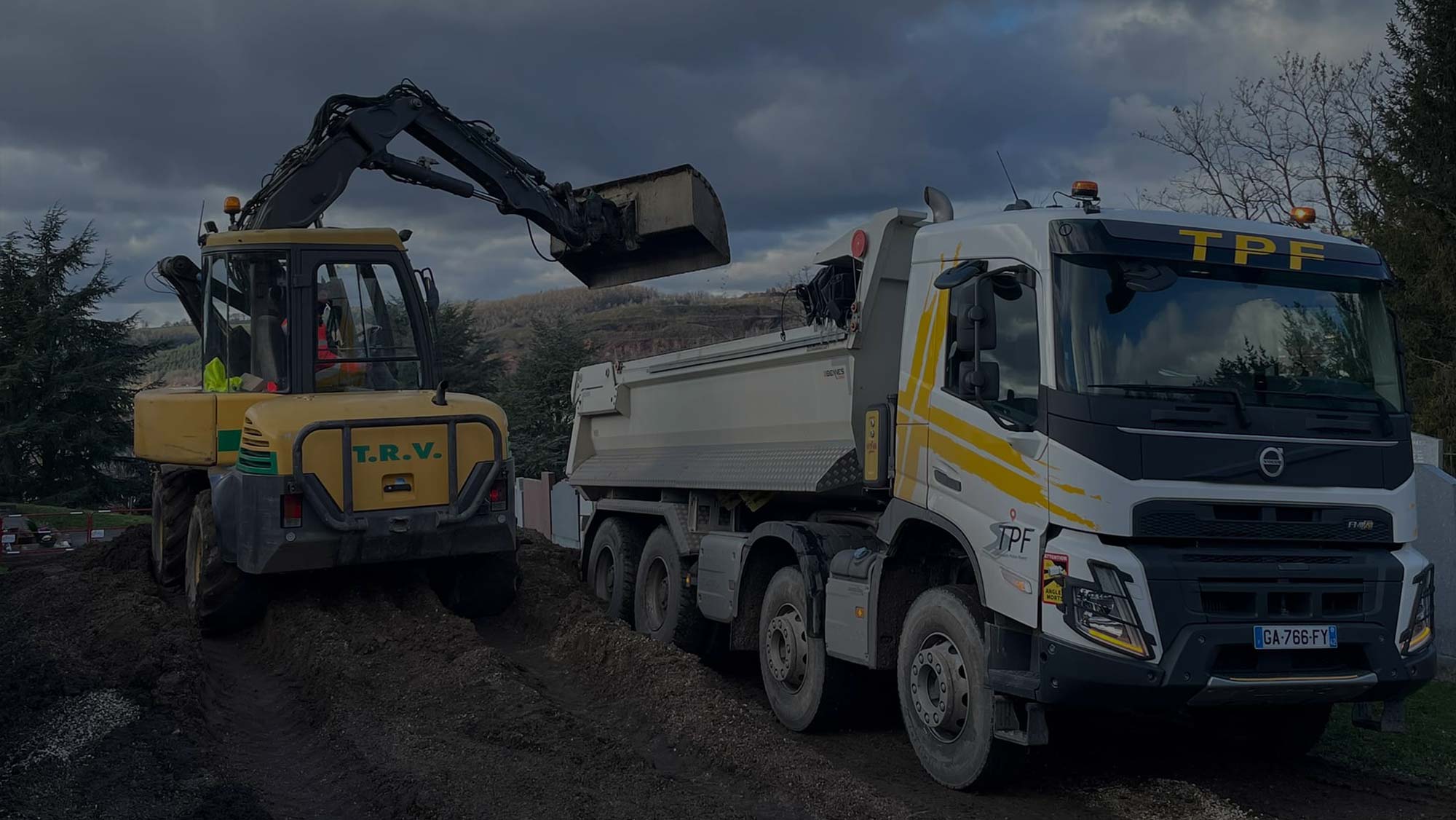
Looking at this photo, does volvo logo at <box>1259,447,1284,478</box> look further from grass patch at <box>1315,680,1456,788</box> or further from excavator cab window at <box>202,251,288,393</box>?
excavator cab window at <box>202,251,288,393</box>

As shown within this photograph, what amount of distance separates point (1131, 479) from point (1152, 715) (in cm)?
343

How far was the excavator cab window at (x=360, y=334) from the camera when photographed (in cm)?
1040

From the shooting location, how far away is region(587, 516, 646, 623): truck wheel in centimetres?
1162

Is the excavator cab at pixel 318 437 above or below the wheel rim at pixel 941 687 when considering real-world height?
above

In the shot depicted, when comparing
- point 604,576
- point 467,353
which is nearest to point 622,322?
point 467,353

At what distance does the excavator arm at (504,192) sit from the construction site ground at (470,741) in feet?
11.0

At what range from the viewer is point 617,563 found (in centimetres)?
1178

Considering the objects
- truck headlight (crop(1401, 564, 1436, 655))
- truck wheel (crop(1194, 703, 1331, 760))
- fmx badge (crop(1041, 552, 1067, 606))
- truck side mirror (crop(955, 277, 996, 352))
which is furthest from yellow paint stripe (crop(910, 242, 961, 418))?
truck headlight (crop(1401, 564, 1436, 655))

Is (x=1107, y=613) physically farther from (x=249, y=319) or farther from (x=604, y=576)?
(x=249, y=319)

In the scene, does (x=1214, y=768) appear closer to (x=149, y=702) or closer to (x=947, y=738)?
(x=947, y=738)

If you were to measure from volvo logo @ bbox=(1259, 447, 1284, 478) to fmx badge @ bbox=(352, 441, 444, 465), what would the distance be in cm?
620

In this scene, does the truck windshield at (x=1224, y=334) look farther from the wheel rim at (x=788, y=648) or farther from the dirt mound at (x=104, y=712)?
the dirt mound at (x=104, y=712)

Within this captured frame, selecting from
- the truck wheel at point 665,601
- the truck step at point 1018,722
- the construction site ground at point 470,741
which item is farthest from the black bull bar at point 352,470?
the truck step at point 1018,722

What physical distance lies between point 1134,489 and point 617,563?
22.1 ft
